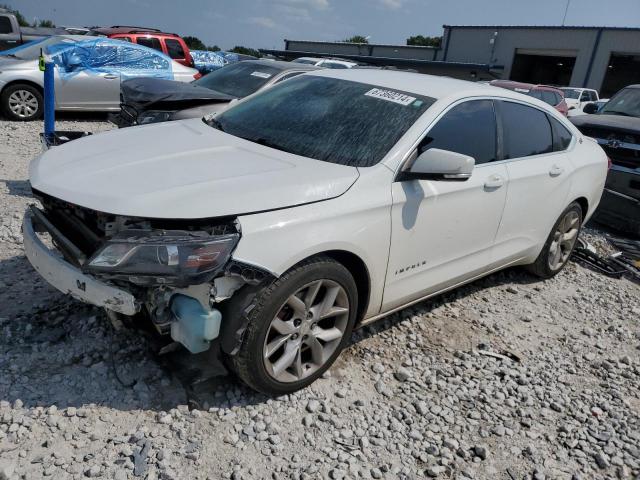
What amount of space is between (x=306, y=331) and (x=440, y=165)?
1153mm

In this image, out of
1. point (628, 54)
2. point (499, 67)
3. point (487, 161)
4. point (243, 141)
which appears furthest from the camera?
point (499, 67)

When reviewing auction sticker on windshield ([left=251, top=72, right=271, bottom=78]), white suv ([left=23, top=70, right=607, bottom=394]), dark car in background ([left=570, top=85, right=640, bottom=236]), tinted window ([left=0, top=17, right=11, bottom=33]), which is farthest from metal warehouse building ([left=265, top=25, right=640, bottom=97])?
white suv ([left=23, top=70, right=607, bottom=394])

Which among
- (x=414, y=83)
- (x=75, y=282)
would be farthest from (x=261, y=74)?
(x=75, y=282)

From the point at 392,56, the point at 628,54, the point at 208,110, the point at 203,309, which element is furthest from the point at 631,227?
the point at 392,56

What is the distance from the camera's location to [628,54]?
112 feet

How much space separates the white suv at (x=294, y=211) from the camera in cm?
248

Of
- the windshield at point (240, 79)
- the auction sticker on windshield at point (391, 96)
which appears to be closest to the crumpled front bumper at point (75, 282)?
the auction sticker on windshield at point (391, 96)

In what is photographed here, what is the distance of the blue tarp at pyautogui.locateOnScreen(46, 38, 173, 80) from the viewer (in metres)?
9.43

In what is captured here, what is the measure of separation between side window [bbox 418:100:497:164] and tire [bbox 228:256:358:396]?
1001 mm

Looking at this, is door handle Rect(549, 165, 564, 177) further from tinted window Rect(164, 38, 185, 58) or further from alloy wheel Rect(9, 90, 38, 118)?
tinted window Rect(164, 38, 185, 58)

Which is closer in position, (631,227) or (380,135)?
(380,135)

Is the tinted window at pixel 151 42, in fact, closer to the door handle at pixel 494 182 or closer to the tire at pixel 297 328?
the door handle at pixel 494 182

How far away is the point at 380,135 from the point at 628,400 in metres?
2.26

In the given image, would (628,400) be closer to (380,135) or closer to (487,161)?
(487,161)
